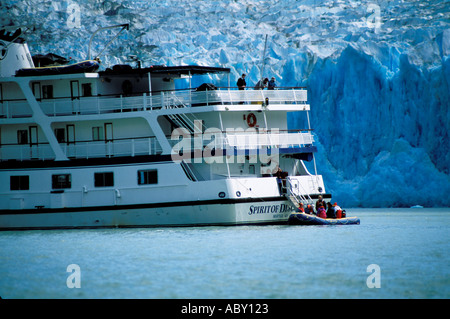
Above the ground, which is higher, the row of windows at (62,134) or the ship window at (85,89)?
the ship window at (85,89)

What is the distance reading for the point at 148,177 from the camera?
86.1 feet

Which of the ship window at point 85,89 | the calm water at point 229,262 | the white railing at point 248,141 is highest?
the ship window at point 85,89

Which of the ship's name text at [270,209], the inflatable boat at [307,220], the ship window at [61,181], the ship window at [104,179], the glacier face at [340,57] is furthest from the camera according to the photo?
the glacier face at [340,57]

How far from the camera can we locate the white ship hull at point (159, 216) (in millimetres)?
25078

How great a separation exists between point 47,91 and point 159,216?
22.8 ft

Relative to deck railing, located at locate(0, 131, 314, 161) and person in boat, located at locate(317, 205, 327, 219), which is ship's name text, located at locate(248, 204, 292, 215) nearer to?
person in boat, located at locate(317, 205, 327, 219)

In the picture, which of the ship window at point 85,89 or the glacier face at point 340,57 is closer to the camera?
the ship window at point 85,89

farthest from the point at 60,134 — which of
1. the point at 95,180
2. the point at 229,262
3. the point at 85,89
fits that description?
the point at 229,262

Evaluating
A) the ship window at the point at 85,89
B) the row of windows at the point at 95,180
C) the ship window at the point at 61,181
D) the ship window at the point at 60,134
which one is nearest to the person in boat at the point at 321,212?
the row of windows at the point at 95,180

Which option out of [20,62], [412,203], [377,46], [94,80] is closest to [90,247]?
[94,80]

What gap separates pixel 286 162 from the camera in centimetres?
2788

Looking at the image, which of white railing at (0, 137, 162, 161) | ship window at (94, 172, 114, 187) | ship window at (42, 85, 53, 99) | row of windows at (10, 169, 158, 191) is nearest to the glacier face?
ship window at (42, 85, 53, 99)

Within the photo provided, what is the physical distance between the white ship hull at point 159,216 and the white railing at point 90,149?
7.27 ft

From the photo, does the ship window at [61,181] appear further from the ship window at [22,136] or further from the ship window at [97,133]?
the ship window at [22,136]
